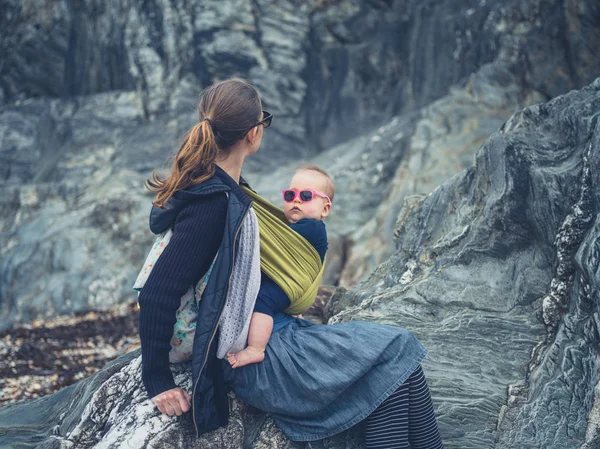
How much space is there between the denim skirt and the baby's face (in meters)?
0.73

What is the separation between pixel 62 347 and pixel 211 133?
24.2ft

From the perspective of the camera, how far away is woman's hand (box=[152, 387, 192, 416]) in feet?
Answer: 10.5

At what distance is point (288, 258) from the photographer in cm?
343

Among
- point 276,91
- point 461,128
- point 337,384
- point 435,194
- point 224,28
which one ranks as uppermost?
point 224,28

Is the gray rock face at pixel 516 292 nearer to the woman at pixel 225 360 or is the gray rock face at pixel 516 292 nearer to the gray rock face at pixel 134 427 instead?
the woman at pixel 225 360

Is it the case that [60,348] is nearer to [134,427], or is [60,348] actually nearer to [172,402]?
[134,427]

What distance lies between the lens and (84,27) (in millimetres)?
18062

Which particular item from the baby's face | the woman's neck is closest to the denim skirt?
the baby's face

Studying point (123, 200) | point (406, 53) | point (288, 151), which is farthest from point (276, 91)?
point (123, 200)

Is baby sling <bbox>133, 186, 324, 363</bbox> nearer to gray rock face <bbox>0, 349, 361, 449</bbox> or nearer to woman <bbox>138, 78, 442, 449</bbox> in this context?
woman <bbox>138, 78, 442, 449</bbox>

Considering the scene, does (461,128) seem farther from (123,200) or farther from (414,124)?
(123,200)

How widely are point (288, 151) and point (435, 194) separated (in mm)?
10570

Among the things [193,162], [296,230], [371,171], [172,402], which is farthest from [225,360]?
[371,171]

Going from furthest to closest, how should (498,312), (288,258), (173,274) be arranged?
(498,312), (288,258), (173,274)
